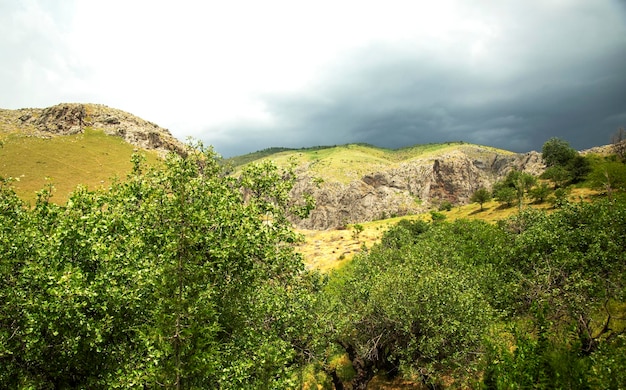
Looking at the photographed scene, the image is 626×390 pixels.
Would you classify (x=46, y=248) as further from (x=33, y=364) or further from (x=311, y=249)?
(x=311, y=249)

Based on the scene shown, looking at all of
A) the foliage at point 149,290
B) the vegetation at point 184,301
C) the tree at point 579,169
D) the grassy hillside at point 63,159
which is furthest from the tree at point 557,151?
the grassy hillside at point 63,159

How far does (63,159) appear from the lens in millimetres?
133125

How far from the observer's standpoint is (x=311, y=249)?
12462 cm

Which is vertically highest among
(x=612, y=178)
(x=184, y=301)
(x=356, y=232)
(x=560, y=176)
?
(x=560, y=176)

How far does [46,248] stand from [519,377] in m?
23.3

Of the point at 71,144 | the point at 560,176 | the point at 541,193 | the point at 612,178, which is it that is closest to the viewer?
the point at 612,178

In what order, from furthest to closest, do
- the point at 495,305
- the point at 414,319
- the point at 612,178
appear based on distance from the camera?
the point at 612,178 → the point at 495,305 → the point at 414,319

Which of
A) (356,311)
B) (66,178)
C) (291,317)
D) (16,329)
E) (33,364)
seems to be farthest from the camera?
(66,178)

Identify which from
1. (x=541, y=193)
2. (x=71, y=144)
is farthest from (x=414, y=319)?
(x=71, y=144)

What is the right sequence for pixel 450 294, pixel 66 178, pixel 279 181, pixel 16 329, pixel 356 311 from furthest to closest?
pixel 66 178 < pixel 356 311 < pixel 450 294 < pixel 279 181 < pixel 16 329

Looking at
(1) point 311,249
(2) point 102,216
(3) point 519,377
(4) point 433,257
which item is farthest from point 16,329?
(1) point 311,249

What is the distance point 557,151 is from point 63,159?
20279 centimetres

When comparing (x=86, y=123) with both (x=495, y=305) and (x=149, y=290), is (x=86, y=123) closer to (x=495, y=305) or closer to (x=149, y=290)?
(x=149, y=290)

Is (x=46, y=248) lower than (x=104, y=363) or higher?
higher
